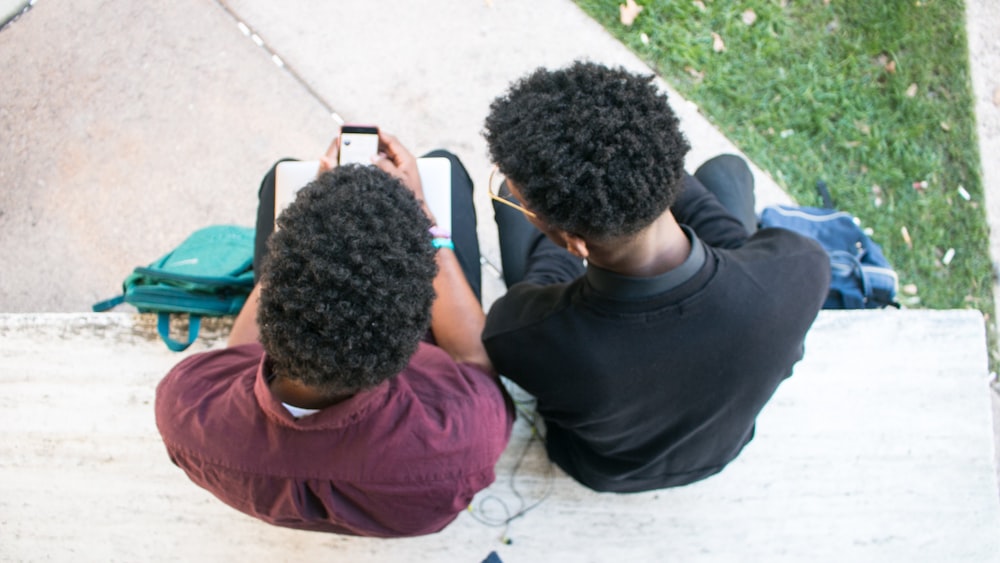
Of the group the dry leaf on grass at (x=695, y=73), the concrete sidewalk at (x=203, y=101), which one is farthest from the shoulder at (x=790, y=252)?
the dry leaf on grass at (x=695, y=73)

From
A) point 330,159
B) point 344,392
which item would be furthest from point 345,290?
point 330,159

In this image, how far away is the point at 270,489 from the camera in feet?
4.91

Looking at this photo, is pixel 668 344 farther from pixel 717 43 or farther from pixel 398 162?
pixel 717 43

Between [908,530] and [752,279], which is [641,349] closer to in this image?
[752,279]

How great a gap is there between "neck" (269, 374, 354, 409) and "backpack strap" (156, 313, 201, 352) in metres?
0.95

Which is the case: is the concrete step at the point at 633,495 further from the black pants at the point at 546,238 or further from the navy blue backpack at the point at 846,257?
the black pants at the point at 546,238

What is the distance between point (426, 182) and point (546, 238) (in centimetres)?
40

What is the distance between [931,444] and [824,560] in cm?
49

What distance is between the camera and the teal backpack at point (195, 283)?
2.16 meters

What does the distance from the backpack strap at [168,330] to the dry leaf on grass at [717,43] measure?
2.57 meters

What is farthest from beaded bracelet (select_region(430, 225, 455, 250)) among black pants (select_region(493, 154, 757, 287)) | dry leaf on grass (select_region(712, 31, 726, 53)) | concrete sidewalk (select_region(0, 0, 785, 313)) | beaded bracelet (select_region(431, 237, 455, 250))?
dry leaf on grass (select_region(712, 31, 726, 53))

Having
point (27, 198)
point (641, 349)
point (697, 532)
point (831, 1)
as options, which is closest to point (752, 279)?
point (641, 349)

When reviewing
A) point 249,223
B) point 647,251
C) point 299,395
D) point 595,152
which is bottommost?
point 249,223

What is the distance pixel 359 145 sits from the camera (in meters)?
2.14
